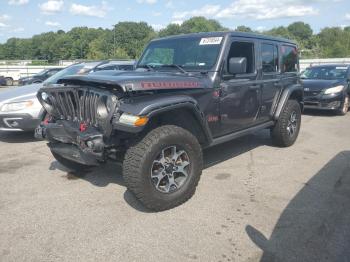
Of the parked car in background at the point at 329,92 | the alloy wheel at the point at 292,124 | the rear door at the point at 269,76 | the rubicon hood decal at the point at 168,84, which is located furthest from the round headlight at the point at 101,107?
the parked car in background at the point at 329,92

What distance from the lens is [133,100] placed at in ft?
11.9

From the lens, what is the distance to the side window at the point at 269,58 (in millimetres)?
5600

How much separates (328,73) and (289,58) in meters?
5.54

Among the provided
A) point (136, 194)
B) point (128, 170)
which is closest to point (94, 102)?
point (128, 170)

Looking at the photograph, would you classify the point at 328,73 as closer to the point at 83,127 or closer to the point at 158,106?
the point at 158,106

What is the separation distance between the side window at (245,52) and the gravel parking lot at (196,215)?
4.85 feet

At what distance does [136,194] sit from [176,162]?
1.99 feet

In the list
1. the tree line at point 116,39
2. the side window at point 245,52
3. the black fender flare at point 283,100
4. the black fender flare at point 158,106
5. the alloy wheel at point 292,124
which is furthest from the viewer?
the tree line at point 116,39

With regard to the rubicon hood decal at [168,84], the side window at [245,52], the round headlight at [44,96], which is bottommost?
the round headlight at [44,96]

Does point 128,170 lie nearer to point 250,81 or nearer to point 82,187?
point 82,187

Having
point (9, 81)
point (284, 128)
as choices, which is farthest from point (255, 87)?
point (9, 81)

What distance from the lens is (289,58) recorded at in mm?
6547

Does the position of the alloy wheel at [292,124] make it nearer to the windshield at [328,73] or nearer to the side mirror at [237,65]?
the side mirror at [237,65]

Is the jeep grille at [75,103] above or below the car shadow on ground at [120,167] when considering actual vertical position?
above
